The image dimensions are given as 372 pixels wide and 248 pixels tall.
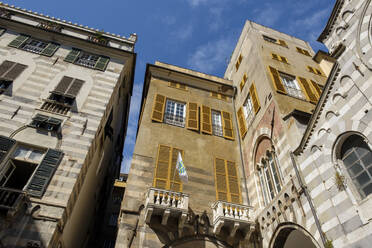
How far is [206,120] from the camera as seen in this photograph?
1703 cm

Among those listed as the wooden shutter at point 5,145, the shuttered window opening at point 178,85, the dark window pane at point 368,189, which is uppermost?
the shuttered window opening at point 178,85

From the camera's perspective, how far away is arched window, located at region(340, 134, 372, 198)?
7348mm

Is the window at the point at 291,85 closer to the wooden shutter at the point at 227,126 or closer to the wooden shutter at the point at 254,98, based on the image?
the wooden shutter at the point at 254,98

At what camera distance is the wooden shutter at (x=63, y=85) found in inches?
538

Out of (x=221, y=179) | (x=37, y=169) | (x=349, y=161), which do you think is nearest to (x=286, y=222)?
(x=349, y=161)

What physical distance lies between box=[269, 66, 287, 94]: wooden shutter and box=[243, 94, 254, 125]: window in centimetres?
234

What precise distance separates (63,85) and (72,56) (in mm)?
3302

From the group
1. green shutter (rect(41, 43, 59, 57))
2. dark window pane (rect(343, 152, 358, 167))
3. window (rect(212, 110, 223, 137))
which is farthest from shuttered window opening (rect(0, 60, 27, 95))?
dark window pane (rect(343, 152, 358, 167))

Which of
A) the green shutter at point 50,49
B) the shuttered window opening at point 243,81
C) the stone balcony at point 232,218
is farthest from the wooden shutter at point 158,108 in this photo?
the green shutter at point 50,49

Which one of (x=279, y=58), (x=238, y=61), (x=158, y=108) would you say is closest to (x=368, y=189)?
(x=158, y=108)

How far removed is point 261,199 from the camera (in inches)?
494

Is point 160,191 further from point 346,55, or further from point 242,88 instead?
point 242,88

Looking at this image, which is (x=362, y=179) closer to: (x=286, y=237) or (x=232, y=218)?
(x=286, y=237)

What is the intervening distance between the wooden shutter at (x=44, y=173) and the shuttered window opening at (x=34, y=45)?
818 cm
